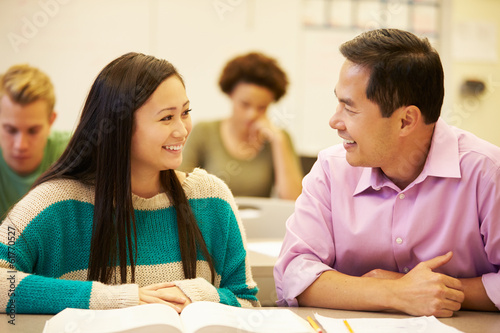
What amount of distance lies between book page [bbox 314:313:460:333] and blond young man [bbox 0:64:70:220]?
175 centimetres

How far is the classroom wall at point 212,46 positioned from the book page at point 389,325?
3.12m

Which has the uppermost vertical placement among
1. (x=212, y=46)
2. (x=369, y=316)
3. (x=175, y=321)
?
(x=212, y=46)

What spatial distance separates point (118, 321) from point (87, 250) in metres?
0.45

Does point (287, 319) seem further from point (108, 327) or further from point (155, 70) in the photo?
point (155, 70)

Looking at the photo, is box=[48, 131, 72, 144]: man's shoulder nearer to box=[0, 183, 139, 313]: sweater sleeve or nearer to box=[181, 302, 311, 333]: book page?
box=[0, 183, 139, 313]: sweater sleeve

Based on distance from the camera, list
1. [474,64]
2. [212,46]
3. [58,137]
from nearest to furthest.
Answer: [58,137]
[212,46]
[474,64]

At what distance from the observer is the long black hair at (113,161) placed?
137 centimetres

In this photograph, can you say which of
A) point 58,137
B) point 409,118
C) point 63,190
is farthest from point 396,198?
point 58,137

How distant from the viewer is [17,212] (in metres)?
1.31

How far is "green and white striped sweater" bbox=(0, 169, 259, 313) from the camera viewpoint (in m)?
1.17

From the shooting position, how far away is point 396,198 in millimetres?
1387

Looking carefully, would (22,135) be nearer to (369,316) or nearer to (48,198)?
(48,198)

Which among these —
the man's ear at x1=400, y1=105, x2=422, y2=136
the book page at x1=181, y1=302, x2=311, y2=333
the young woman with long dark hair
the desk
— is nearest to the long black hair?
the young woman with long dark hair

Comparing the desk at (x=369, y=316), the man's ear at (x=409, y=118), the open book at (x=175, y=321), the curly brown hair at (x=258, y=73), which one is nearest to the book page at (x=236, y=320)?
the open book at (x=175, y=321)
